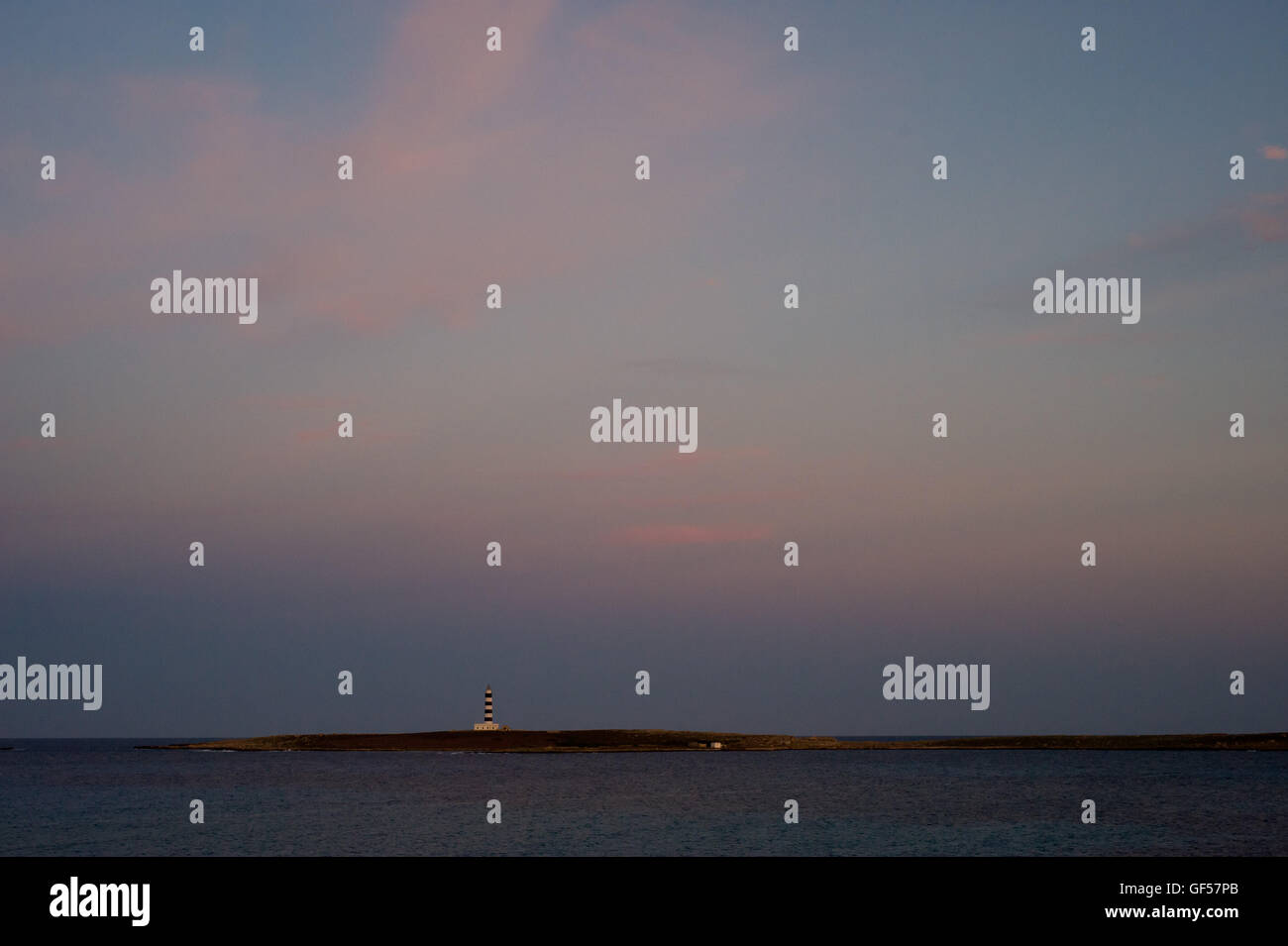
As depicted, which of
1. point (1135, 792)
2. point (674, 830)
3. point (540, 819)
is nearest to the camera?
point (674, 830)

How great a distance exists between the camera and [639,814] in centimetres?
6938

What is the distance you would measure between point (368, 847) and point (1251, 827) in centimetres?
4582

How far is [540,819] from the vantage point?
2591 inches

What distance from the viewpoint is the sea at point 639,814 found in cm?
5266

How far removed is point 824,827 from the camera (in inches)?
2394

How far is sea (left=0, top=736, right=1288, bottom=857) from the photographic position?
5266 cm

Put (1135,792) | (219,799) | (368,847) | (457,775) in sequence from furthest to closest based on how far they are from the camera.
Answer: (457,775), (1135,792), (219,799), (368,847)

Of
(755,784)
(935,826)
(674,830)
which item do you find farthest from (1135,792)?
(674,830)

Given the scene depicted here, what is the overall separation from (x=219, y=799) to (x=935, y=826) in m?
49.1

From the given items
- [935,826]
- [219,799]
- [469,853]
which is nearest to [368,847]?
[469,853]

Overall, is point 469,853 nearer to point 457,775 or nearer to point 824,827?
point 824,827
